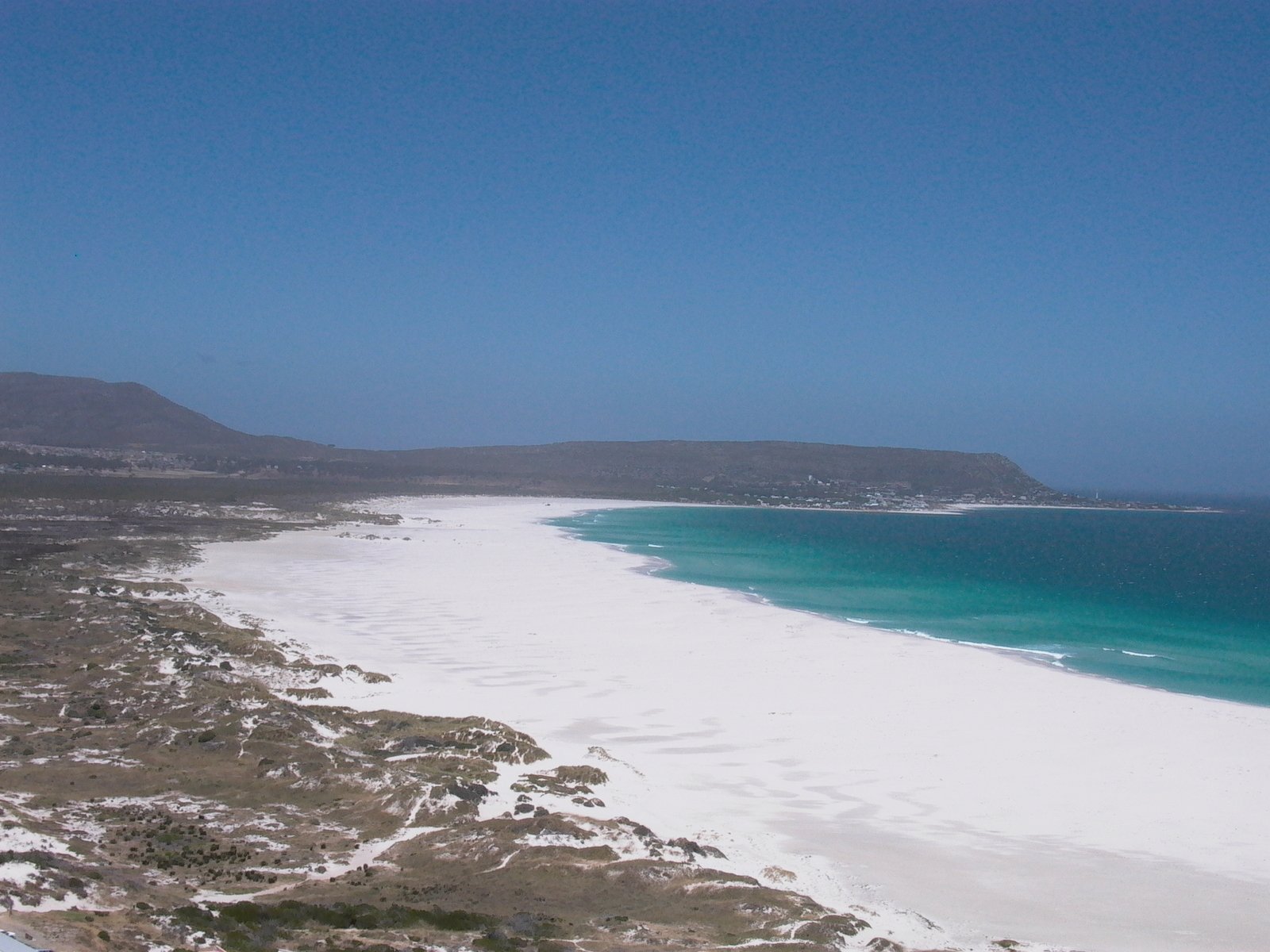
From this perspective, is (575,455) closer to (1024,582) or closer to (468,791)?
(1024,582)

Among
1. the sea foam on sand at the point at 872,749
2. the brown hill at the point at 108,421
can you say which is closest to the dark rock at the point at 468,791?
the sea foam on sand at the point at 872,749

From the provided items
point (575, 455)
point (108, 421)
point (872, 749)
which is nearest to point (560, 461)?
point (575, 455)

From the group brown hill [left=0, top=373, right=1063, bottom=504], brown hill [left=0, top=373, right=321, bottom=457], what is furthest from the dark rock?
brown hill [left=0, top=373, right=321, bottom=457]

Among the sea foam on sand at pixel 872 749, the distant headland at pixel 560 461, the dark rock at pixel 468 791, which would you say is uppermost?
the distant headland at pixel 560 461

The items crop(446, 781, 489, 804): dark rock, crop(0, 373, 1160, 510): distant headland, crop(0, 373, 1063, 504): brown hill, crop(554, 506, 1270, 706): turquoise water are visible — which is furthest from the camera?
crop(0, 373, 1063, 504): brown hill

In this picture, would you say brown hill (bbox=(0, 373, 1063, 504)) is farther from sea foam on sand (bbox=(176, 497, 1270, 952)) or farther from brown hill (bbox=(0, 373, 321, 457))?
sea foam on sand (bbox=(176, 497, 1270, 952))

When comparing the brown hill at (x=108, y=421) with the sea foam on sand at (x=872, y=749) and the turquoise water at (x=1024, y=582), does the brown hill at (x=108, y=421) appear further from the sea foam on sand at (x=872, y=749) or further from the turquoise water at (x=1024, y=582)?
the sea foam on sand at (x=872, y=749)

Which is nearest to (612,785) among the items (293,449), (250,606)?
(250,606)
